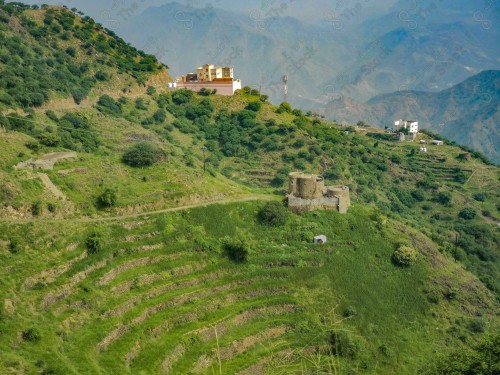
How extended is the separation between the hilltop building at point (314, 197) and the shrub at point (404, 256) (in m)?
7.12

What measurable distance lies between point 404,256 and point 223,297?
1873cm

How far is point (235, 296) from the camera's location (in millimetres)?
39125

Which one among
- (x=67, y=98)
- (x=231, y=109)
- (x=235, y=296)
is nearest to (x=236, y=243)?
(x=235, y=296)

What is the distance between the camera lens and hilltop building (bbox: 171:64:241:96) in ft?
322

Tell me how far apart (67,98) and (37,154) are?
28567 millimetres

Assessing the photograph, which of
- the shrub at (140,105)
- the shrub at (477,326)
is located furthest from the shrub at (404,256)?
the shrub at (140,105)

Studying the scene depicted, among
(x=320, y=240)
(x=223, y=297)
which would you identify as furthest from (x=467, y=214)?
(x=223, y=297)

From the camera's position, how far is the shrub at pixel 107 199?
42.0 metres

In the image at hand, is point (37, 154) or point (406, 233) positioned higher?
point (37, 154)

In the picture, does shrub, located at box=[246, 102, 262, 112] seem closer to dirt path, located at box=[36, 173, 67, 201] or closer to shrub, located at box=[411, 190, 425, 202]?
shrub, located at box=[411, 190, 425, 202]

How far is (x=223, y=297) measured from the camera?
38438 millimetres

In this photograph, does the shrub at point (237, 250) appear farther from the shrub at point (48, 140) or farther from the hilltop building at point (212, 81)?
the hilltop building at point (212, 81)

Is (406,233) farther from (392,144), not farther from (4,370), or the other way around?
(392,144)

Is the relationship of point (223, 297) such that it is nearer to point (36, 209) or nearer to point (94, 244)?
point (94, 244)
